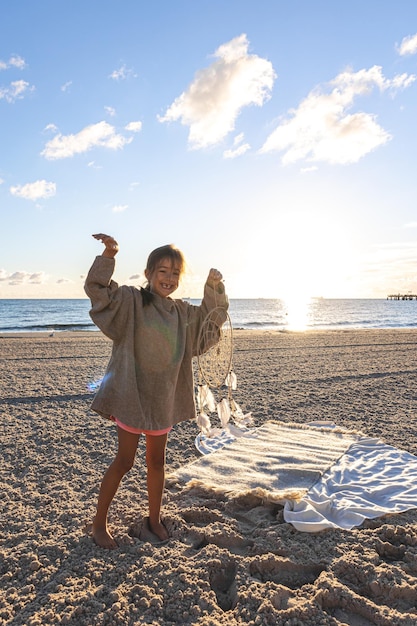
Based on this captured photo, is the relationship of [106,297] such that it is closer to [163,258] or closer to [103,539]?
[163,258]

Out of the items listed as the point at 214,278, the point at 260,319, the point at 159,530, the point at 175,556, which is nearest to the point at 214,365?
the point at 214,278

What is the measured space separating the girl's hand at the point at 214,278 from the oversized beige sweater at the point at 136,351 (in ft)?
1.02

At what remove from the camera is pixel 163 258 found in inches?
105

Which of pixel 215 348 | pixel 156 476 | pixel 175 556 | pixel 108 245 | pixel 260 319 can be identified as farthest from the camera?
pixel 260 319

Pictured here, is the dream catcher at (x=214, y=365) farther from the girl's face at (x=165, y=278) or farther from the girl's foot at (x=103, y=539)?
the girl's foot at (x=103, y=539)

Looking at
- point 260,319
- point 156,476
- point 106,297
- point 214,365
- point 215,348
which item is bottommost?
point 260,319

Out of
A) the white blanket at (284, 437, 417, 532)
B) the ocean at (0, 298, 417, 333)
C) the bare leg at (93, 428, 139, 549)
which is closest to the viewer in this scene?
the bare leg at (93, 428, 139, 549)

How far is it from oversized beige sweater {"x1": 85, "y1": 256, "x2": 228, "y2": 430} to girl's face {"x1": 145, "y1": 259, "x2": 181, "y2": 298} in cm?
5

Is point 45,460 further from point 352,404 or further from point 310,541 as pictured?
point 352,404

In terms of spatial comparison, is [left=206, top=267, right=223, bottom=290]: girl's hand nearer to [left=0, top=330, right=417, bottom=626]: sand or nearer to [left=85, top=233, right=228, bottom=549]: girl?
[left=85, top=233, right=228, bottom=549]: girl

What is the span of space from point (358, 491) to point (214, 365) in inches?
62.4

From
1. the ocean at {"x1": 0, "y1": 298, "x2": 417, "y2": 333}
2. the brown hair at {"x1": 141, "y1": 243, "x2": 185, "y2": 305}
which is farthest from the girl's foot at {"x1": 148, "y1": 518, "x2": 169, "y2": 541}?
the ocean at {"x1": 0, "y1": 298, "x2": 417, "y2": 333}

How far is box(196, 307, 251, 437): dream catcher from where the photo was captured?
113 inches

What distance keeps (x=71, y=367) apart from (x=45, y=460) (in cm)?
582
